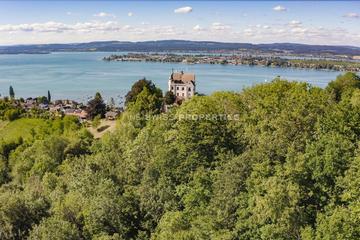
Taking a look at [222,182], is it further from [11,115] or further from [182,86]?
[11,115]

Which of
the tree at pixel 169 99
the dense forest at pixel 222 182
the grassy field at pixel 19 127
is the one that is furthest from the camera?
the grassy field at pixel 19 127

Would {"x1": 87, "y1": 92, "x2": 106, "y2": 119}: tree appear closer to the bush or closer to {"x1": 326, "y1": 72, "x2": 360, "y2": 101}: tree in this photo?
the bush

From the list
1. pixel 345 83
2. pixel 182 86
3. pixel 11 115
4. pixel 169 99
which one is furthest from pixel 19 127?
pixel 345 83

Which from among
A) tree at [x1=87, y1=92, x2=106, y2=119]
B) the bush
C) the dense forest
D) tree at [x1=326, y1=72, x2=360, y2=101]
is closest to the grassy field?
the bush

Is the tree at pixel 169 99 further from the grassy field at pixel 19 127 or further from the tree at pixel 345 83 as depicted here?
the tree at pixel 345 83

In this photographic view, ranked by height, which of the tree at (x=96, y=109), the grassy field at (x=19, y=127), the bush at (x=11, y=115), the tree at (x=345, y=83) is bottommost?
the grassy field at (x=19, y=127)

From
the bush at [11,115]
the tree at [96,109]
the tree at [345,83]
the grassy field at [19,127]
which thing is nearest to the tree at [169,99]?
the tree at [96,109]
